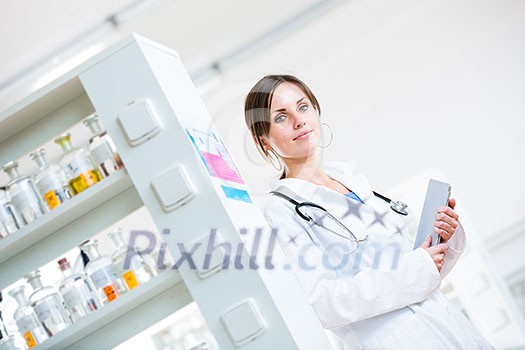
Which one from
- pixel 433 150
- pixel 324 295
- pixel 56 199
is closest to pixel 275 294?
pixel 324 295

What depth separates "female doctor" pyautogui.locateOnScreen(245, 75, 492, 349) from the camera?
1.69 meters

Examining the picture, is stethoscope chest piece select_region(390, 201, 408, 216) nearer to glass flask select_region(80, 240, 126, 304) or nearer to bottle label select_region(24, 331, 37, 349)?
glass flask select_region(80, 240, 126, 304)

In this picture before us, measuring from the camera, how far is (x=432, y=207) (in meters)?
1.83

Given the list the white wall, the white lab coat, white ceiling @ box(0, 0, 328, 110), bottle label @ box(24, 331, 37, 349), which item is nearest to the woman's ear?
the white lab coat

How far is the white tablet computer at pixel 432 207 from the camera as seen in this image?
1.78 meters

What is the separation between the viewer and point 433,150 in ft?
15.7

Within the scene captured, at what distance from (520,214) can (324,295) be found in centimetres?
335

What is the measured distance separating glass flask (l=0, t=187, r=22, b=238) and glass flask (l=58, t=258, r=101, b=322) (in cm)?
23

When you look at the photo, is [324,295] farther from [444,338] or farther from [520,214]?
[520,214]

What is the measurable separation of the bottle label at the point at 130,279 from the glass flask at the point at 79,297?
0.12 meters

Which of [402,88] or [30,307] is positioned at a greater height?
[402,88]

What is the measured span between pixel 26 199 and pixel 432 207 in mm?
1145

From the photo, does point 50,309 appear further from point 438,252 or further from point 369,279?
point 438,252

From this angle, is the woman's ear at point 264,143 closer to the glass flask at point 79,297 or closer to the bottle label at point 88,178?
the bottle label at point 88,178
